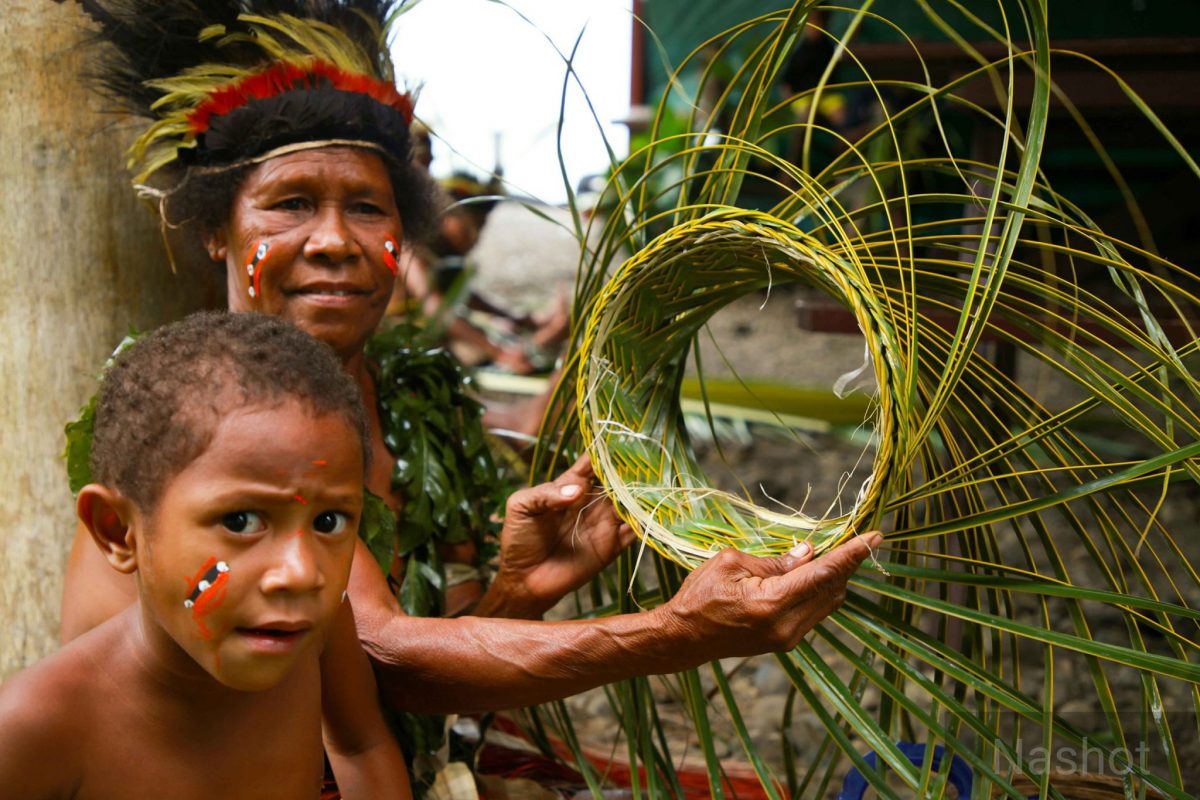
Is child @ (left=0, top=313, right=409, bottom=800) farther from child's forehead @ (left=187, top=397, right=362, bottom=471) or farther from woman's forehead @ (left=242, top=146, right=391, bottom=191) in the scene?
woman's forehead @ (left=242, top=146, right=391, bottom=191)

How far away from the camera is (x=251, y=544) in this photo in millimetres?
1158

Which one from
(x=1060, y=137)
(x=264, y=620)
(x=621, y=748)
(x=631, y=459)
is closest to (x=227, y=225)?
(x=631, y=459)

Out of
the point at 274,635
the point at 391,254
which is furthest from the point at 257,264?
the point at 274,635

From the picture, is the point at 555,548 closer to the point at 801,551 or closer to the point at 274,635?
the point at 801,551

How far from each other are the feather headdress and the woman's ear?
0.10m

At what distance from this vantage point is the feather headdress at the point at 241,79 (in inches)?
70.4

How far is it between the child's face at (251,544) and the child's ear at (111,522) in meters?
0.03

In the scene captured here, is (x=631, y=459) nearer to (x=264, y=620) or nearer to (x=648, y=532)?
(x=648, y=532)

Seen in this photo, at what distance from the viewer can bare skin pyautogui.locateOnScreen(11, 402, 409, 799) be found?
1156 mm

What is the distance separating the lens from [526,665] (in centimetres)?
153

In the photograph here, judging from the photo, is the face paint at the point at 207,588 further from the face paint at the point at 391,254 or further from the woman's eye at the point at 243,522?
the face paint at the point at 391,254

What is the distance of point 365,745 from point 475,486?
0.56m

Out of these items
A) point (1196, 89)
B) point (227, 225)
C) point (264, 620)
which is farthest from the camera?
point (1196, 89)

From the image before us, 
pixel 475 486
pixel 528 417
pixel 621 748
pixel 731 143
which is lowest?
pixel 621 748
